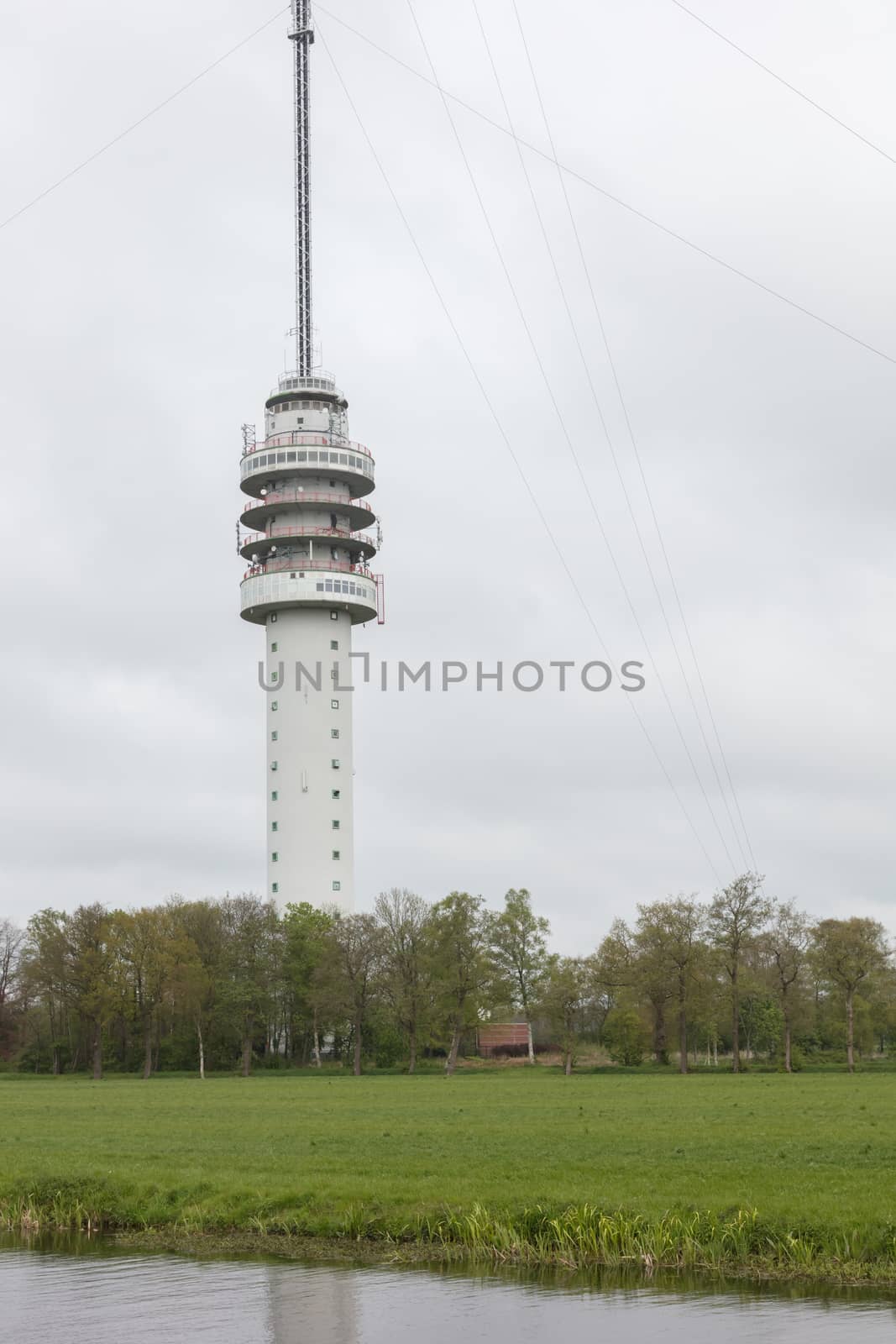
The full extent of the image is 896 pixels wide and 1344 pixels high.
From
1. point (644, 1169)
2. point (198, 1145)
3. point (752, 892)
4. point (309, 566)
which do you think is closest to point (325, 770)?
point (309, 566)

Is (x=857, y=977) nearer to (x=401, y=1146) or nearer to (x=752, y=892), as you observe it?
(x=752, y=892)

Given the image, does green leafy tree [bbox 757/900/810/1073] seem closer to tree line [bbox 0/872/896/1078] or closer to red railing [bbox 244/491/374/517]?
tree line [bbox 0/872/896/1078]

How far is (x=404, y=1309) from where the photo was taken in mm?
23094

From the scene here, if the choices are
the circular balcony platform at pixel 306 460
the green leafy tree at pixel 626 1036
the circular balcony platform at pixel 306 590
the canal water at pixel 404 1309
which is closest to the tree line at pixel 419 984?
the green leafy tree at pixel 626 1036

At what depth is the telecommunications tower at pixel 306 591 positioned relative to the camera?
126062 mm

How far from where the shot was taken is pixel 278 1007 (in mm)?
113562

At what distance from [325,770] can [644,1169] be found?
9500 centimetres

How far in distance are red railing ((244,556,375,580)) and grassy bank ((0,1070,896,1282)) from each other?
7607cm

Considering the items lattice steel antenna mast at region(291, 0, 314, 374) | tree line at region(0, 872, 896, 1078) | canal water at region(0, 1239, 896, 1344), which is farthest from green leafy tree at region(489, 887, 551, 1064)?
canal water at region(0, 1239, 896, 1344)

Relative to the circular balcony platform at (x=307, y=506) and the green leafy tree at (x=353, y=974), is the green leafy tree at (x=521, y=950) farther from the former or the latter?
the circular balcony platform at (x=307, y=506)

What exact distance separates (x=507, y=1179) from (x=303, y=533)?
102338mm

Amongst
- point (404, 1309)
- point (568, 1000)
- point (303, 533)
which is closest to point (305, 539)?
point (303, 533)

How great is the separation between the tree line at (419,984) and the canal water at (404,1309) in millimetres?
75697

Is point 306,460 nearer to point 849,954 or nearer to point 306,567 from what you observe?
point 306,567
